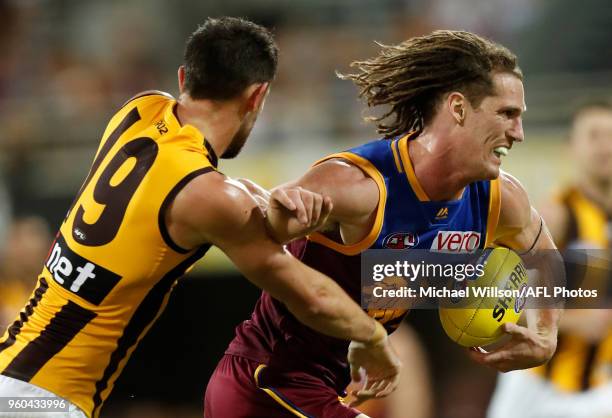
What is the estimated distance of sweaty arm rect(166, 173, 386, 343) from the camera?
3.79 meters

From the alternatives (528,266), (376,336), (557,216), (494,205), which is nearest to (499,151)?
(494,205)

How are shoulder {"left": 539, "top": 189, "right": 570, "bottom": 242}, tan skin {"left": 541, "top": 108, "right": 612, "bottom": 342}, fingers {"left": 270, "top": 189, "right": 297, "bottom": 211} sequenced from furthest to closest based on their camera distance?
1. tan skin {"left": 541, "top": 108, "right": 612, "bottom": 342}
2. shoulder {"left": 539, "top": 189, "right": 570, "bottom": 242}
3. fingers {"left": 270, "top": 189, "right": 297, "bottom": 211}

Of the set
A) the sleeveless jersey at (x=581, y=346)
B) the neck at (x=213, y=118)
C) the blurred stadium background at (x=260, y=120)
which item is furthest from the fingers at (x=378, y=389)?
the blurred stadium background at (x=260, y=120)

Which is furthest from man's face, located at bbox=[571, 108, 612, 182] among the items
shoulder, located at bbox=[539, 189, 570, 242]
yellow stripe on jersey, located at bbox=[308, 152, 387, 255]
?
yellow stripe on jersey, located at bbox=[308, 152, 387, 255]

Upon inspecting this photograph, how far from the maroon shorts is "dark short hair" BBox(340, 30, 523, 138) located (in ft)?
3.93

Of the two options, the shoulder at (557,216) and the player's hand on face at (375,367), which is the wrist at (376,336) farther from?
the shoulder at (557,216)

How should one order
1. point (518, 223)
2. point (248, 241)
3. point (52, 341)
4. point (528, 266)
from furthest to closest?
1. point (528, 266)
2. point (518, 223)
3. point (52, 341)
4. point (248, 241)

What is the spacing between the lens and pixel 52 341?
401 centimetres

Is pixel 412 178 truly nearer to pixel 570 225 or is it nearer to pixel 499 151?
pixel 499 151

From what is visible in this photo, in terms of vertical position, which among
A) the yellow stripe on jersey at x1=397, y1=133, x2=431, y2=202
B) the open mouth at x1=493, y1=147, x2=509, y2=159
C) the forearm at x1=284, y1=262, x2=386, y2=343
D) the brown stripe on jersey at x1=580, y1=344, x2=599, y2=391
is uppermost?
the open mouth at x1=493, y1=147, x2=509, y2=159

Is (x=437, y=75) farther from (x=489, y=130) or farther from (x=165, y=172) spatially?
(x=165, y=172)

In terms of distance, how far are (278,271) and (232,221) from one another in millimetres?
259

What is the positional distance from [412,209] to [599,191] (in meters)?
3.59

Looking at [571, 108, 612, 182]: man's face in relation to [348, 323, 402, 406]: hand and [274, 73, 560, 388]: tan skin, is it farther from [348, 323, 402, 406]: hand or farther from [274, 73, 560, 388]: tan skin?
[348, 323, 402, 406]: hand
